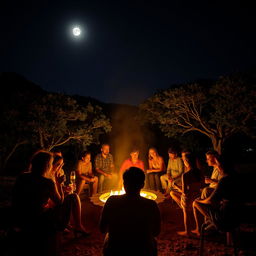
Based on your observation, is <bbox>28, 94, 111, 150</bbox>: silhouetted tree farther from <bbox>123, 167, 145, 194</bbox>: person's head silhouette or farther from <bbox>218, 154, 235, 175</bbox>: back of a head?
<bbox>123, 167, 145, 194</bbox>: person's head silhouette

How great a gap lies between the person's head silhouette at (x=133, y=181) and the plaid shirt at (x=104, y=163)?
498 centimetres

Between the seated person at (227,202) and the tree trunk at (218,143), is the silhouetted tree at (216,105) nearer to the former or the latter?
the tree trunk at (218,143)

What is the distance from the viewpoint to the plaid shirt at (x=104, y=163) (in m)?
6.94

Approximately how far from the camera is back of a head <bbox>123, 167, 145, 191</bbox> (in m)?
2.05

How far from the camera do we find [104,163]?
6980mm

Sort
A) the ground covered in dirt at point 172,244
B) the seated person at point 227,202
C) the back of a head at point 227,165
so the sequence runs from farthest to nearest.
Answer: the ground covered in dirt at point 172,244
the back of a head at point 227,165
the seated person at point 227,202

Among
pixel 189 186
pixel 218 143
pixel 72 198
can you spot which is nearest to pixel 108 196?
pixel 72 198

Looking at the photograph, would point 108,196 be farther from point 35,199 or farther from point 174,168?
point 35,199

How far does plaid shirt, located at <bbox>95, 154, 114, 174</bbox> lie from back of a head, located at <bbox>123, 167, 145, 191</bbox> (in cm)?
498

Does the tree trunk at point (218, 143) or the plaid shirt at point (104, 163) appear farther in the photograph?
the tree trunk at point (218, 143)

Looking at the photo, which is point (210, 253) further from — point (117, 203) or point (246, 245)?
point (117, 203)

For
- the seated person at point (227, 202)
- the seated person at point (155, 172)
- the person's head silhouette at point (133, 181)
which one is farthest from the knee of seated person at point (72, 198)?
the seated person at point (155, 172)

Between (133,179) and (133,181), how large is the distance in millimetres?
22

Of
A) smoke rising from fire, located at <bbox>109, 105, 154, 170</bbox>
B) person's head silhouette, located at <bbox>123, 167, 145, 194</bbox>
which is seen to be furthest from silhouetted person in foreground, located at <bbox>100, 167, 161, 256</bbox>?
smoke rising from fire, located at <bbox>109, 105, 154, 170</bbox>
